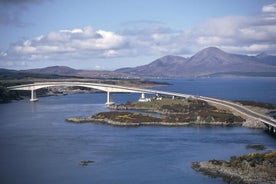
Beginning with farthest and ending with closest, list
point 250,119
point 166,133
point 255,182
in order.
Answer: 1. point 250,119
2. point 166,133
3. point 255,182

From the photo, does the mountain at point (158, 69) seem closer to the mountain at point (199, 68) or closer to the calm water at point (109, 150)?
the mountain at point (199, 68)

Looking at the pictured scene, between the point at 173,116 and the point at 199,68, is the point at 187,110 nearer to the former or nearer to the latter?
the point at 173,116

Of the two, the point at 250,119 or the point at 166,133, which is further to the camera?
the point at 250,119

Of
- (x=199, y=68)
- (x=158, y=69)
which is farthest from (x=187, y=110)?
(x=199, y=68)

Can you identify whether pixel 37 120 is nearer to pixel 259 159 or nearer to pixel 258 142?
pixel 258 142

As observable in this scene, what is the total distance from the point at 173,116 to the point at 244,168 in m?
15.3

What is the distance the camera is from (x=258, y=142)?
23.1 m

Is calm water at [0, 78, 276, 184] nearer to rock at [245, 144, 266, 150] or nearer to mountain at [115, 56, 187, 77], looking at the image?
rock at [245, 144, 266, 150]

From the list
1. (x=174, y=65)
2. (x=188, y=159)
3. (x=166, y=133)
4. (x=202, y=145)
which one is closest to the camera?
(x=188, y=159)

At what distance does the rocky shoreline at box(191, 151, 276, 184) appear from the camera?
52.7 feet

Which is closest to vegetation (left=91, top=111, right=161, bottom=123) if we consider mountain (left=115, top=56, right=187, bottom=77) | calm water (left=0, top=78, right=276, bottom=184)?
calm water (left=0, top=78, right=276, bottom=184)

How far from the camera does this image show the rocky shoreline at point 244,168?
16078mm

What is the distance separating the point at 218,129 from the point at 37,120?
36.1ft

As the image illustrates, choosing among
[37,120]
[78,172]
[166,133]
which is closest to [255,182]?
[78,172]
